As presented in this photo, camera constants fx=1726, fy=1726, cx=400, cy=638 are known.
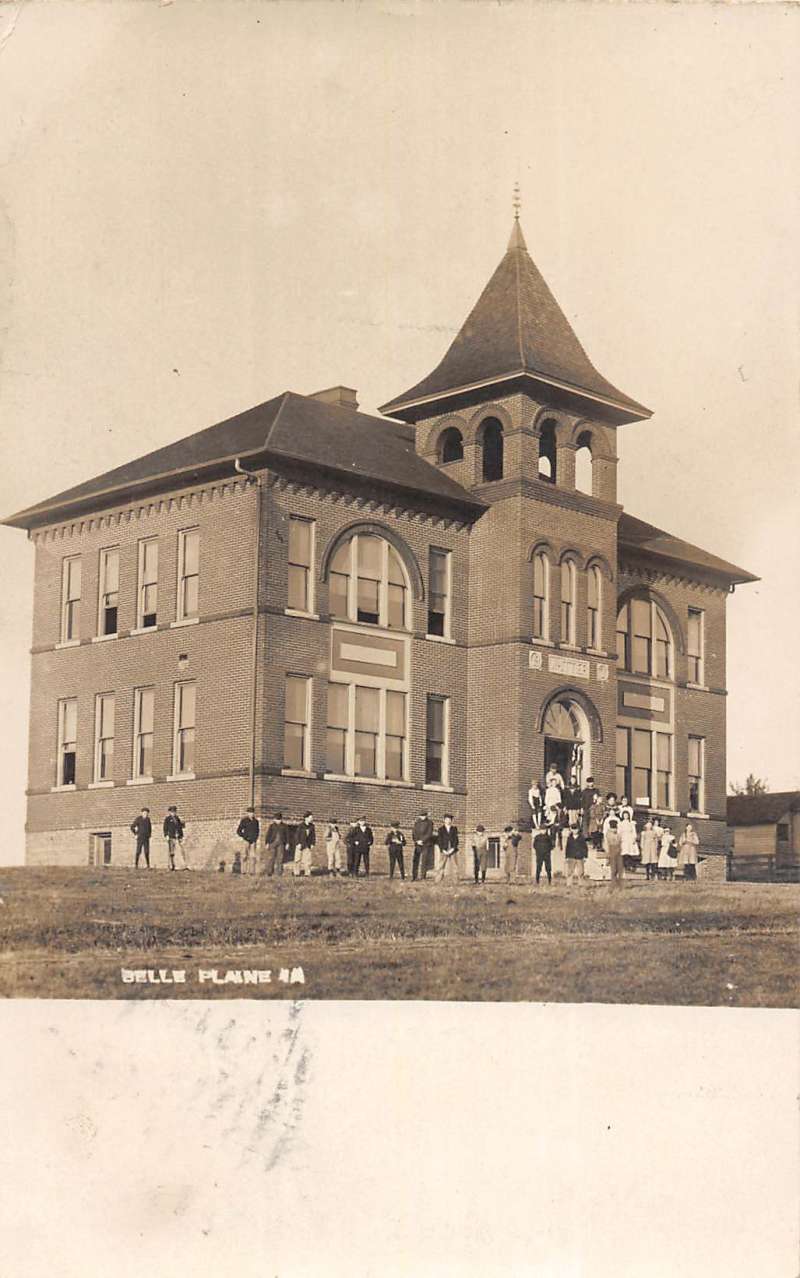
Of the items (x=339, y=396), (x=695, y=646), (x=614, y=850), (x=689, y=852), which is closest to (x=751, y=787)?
(x=614, y=850)

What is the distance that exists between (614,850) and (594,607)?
14.4 feet

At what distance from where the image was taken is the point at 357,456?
63.1ft

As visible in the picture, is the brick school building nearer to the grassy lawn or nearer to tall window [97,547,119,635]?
tall window [97,547,119,635]

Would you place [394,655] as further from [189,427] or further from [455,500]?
[189,427]

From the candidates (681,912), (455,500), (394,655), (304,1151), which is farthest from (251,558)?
(304,1151)

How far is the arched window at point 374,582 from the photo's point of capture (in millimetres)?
19234

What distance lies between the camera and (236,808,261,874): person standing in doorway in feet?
56.2

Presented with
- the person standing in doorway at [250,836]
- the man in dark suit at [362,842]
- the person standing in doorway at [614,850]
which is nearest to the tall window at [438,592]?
the man in dark suit at [362,842]

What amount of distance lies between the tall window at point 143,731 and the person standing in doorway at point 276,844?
4.40 feet

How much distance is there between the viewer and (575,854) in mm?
19047

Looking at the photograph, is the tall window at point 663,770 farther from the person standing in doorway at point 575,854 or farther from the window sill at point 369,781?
the window sill at point 369,781

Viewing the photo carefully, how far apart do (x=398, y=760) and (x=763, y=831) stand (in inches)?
225

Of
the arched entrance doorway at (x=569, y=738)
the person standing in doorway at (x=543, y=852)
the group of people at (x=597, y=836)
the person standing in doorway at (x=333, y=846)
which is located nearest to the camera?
the person standing in doorway at (x=333, y=846)

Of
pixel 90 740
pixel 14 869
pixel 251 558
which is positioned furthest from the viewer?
pixel 251 558
